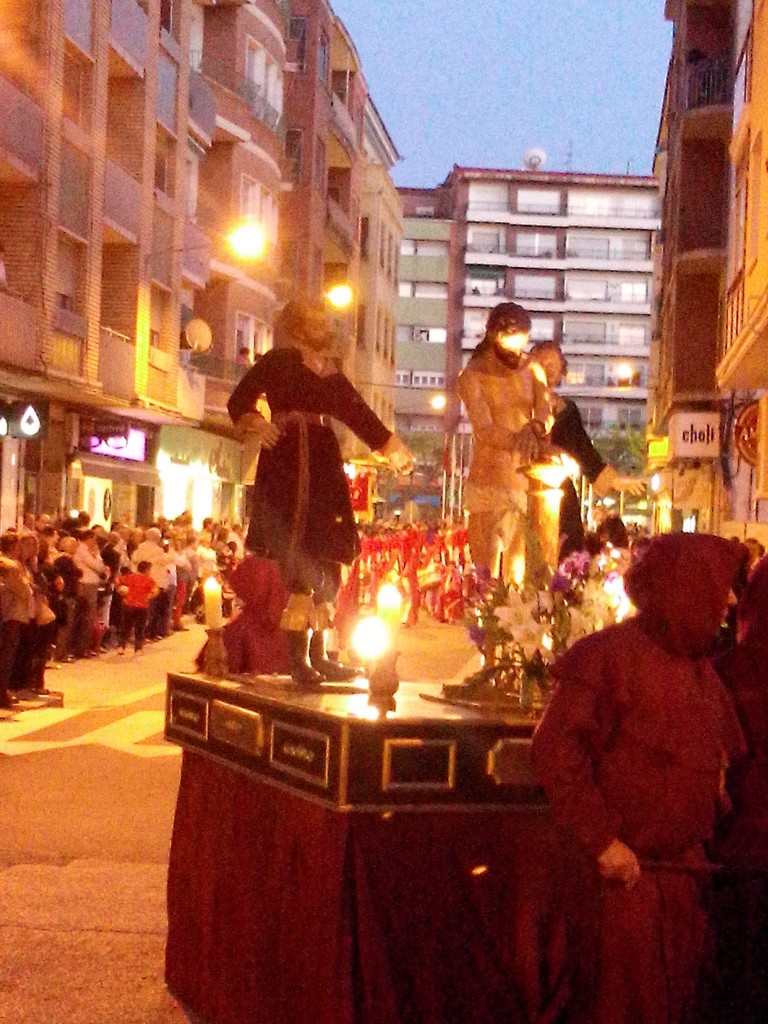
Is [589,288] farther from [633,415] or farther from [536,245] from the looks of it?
[633,415]

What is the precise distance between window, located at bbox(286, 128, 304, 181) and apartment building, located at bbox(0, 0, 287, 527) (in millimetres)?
7001

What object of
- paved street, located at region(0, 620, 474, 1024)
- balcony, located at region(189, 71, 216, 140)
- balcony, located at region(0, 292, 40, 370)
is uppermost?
balcony, located at region(189, 71, 216, 140)

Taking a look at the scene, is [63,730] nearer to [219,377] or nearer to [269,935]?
[269,935]

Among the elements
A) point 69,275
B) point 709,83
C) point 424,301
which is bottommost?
point 69,275

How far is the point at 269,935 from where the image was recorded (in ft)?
17.3

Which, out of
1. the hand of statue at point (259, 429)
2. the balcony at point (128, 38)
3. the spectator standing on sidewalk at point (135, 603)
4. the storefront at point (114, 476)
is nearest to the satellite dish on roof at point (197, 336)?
the storefront at point (114, 476)

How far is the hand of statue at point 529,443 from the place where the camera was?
265 inches

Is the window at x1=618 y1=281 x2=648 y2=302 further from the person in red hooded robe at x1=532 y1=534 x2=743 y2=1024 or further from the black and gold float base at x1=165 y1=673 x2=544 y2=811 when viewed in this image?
the person in red hooded robe at x1=532 y1=534 x2=743 y2=1024

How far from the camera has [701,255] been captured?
32906 mm

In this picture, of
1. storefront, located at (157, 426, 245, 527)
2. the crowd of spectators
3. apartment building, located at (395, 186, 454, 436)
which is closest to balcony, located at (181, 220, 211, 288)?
storefront, located at (157, 426, 245, 527)

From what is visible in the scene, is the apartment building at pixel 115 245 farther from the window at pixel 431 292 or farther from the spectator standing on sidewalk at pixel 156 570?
the window at pixel 431 292

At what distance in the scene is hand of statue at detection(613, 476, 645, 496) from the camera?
797 centimetres

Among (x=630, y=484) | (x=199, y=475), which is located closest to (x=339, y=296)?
(x=630, y=484)

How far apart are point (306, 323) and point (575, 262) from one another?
102 metres
